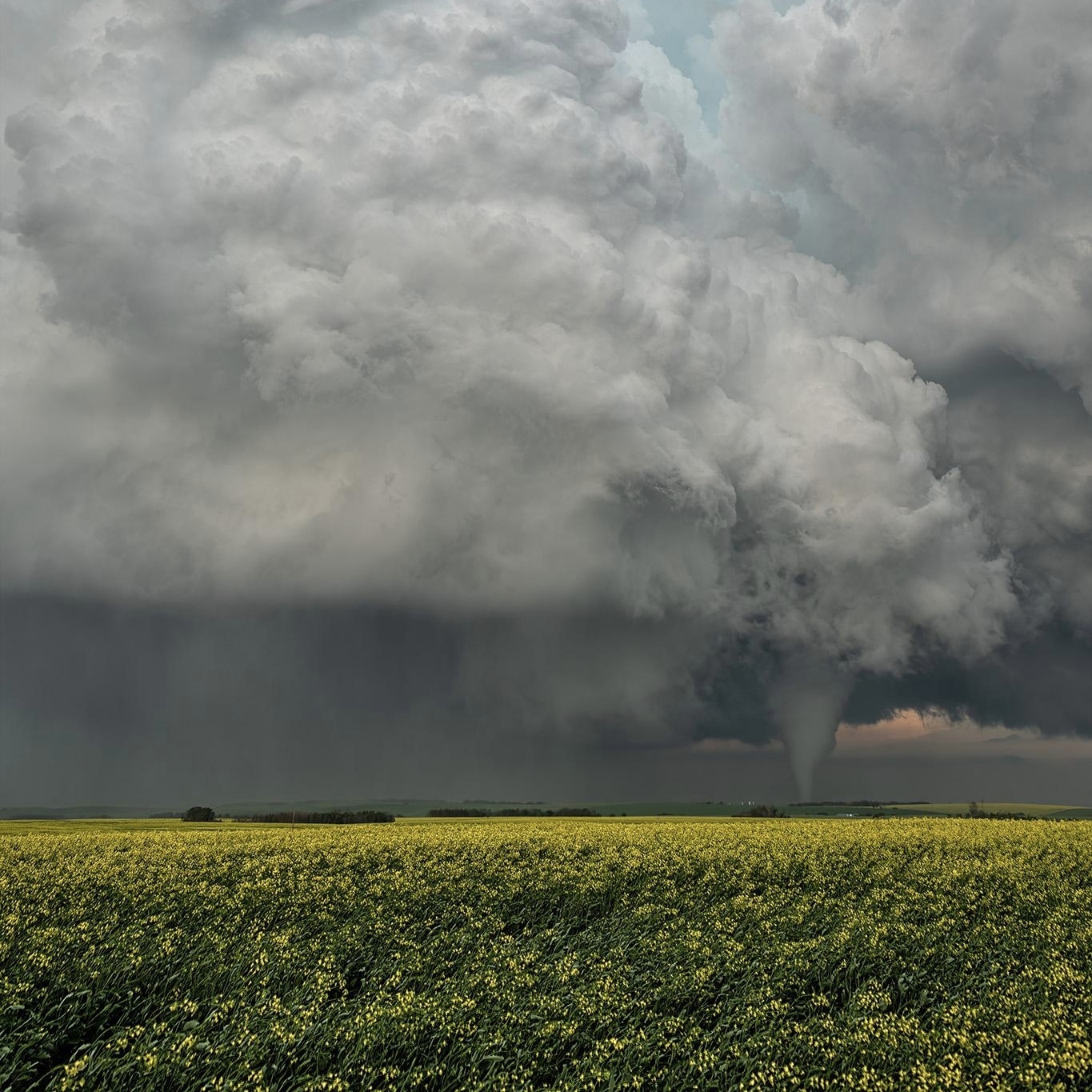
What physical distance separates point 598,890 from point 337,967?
11.3 meters

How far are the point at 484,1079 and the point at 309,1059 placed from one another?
12.2ft

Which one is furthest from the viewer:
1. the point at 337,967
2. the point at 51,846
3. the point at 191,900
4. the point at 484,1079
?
the point at 51,846

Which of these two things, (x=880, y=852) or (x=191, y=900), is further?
(x=880, y=852)

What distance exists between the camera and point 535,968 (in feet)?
65.5

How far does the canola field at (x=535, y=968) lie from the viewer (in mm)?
15227

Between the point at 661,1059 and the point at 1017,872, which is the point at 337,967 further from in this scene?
the point at 1017,872

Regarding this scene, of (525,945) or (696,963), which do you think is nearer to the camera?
(696,963)

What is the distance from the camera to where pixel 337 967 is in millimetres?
20250

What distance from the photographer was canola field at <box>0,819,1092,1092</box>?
15.2 meters

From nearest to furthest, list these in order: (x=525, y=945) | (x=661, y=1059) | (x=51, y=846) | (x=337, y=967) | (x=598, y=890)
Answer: (x=661, y=1059), (x=337, y=967), (x=525, y=945), (x=598, y=890), (x=51, y=846)

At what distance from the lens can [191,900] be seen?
2466 centimetres

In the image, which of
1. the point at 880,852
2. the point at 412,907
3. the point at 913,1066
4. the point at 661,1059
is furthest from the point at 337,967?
the point at 880,852

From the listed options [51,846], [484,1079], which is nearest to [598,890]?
[484,1079]

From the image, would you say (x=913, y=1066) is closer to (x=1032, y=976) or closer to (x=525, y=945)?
(x=1032, y=976)
